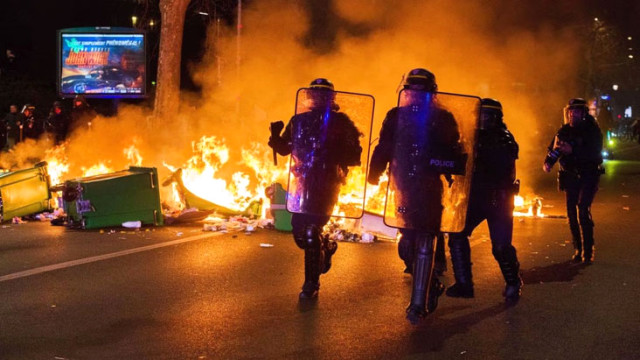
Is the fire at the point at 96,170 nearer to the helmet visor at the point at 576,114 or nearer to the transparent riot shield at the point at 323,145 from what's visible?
the transparent riot shield at the point at 323,145

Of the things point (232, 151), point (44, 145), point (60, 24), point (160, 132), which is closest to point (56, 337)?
point (232, 151)

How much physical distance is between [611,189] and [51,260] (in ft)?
42.7

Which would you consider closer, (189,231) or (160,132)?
(189,231)

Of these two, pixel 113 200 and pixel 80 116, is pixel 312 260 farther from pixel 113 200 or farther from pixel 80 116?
pixel 80 116

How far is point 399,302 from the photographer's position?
592cm

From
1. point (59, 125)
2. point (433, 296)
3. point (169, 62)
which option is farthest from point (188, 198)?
point (59, 125)

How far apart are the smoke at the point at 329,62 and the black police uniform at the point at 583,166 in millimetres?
6685

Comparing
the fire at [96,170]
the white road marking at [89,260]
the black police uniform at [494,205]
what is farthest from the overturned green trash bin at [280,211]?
the fire at [96,170]

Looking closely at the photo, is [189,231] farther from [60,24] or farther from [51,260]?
[60,24]

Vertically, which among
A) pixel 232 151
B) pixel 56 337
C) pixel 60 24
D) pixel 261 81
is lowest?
pixel 56 337

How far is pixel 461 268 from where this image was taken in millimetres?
6129

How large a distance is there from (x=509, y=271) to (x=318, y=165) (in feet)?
5.80

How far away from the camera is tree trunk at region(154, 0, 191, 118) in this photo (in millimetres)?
14852

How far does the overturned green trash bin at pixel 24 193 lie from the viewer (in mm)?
10461
